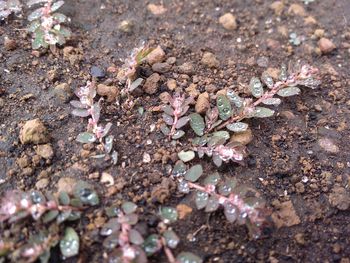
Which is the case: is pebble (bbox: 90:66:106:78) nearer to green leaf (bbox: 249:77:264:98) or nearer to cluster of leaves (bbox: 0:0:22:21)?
cluster of leaves (bbox: 0:0:22:21)

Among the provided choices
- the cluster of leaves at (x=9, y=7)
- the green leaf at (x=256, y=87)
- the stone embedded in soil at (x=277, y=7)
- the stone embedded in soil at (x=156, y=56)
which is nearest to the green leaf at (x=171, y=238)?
the green leaf at (x=256, y=87)

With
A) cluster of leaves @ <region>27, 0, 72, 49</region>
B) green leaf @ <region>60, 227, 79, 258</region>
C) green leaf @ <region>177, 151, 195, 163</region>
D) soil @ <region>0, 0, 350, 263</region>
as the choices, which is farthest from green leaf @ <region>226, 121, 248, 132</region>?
cluster of leaves @ <region>27, 0, 72, 49</region>

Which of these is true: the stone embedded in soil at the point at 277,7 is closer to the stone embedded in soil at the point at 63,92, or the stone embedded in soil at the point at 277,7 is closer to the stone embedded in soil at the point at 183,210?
the stone embedded in soil at the point at 63,92

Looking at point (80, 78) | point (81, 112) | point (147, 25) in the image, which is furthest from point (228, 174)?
point (147, 25)

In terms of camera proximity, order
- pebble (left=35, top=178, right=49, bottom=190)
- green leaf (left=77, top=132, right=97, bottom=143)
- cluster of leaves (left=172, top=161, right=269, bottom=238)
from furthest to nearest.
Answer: green leaf (left=77, top=132, right=97, bottom=143)
pebble (left=35, top=178, right=49, bottom=190)
cluster of leaves (left=172, top=161, right=269, bottom=238)

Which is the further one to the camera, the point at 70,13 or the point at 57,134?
the point at 70,13

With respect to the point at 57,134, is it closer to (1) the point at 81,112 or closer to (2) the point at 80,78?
(1) the point at 81,112
